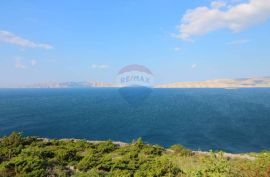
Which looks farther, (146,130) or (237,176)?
(146,130)

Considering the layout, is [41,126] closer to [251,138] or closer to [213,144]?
[213,144]

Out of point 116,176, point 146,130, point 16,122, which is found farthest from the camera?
point 16,122

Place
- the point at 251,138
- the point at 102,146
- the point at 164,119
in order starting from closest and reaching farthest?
the point at 102,146, the point at 251,138, the point at 164,119

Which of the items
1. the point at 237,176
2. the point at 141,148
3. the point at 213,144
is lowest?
the point at 213,144

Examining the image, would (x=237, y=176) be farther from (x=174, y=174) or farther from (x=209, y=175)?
(x=174, y=174)

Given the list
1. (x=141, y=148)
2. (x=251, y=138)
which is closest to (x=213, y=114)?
(x=251, y=138)

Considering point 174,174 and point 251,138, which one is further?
point 251,138

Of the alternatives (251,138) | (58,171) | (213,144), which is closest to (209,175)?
(58,171)

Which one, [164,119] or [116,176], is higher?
[116,176]

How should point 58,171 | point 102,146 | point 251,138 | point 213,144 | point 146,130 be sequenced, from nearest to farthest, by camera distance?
point 58,171
point 102,146
point 213,144
point 251,138
point 146,130
